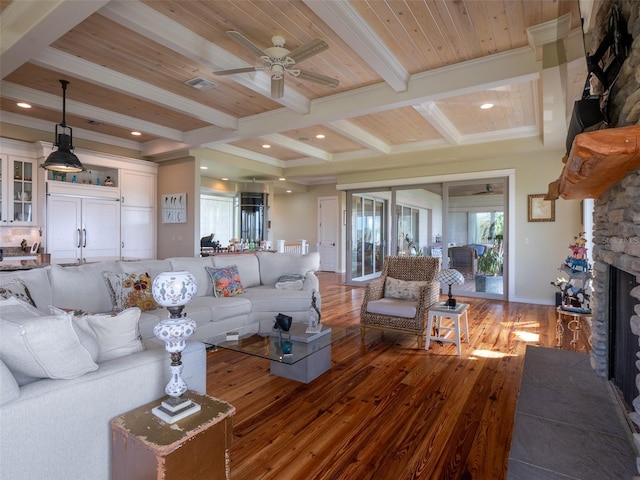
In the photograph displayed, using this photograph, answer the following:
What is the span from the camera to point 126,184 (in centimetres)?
617

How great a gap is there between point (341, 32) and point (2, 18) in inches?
103

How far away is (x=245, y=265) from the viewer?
4.51 m

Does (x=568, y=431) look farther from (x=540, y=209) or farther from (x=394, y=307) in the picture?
(x=540, y=209)

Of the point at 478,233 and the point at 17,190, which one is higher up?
the point at 17,190

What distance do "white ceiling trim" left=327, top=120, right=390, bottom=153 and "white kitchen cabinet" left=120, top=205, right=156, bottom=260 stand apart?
12.6 ft

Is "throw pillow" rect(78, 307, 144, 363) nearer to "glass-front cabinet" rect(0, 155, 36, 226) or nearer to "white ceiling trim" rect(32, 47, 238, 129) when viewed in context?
"white ceiling trim" rect(32, 47, 238, 129)

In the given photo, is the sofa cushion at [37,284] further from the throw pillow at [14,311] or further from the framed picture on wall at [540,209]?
the framed picture on wall at [540,209]

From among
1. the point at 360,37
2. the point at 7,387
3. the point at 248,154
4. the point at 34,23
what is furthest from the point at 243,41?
the point at 248,154

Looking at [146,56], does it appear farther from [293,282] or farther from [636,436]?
[636,436]

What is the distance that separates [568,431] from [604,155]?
1.36 m

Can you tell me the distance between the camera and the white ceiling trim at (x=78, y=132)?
486 centimetres

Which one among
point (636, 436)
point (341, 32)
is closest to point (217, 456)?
point (636, 436)

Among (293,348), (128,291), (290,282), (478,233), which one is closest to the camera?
(293,348)

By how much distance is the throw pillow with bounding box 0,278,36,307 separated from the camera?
219cm
